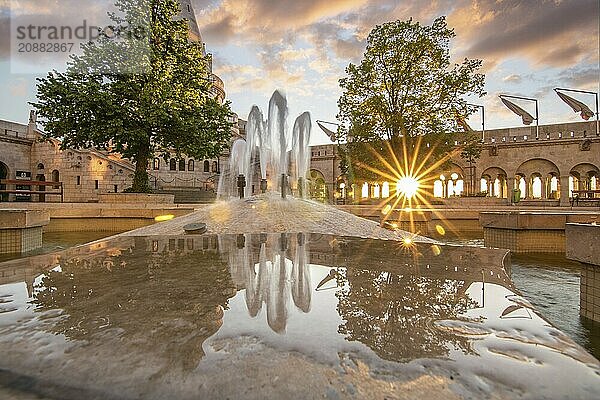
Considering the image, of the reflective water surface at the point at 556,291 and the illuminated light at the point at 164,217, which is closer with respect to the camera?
the reflective water surface at the point at 556,291

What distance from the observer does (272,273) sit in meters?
3.06

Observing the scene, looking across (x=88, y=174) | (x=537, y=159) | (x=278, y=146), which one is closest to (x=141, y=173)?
(x=278, y=146)

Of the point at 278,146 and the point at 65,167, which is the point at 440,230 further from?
the point at 65,167

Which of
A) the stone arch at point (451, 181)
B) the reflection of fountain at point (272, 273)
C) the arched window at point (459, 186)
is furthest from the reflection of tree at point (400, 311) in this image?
the arched window at point (459, 186)

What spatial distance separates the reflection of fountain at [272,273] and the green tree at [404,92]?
57.5 ft

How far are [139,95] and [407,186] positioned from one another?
53.8 ft

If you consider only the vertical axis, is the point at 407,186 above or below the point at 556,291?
above

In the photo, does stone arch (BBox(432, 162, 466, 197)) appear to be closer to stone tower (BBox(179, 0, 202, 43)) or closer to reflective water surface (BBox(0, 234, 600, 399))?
reflective water surface (BBox(0, 234, 600, 399))

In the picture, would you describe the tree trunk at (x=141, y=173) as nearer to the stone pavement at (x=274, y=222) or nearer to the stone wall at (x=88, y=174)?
the stone wall at (x=88, y=174)

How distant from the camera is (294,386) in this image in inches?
49.1

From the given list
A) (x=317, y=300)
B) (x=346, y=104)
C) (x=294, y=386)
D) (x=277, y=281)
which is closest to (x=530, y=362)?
(x=294, y=386)

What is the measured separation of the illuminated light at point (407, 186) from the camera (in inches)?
857

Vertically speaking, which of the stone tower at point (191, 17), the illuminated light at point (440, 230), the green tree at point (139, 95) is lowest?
the illuminated light at point (440, 230)

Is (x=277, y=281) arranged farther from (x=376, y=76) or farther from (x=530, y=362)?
(x=376, y=76)
